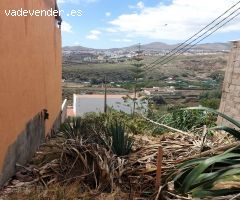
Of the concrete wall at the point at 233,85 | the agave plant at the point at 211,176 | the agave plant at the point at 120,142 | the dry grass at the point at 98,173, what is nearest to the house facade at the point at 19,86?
the dry grass at the point at 98,173

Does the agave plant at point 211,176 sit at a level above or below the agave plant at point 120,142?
above

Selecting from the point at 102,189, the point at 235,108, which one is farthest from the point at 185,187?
the point at 235,108

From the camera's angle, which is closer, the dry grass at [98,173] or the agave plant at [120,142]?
the dry grass at [98,173]

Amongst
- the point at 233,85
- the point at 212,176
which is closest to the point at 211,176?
the point at 212,176

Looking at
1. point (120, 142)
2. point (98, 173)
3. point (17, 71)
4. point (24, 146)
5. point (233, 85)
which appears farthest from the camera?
point (233, 85)

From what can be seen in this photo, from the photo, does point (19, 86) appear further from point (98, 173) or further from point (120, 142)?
point (98, 173)

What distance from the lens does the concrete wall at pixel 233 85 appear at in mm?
9711

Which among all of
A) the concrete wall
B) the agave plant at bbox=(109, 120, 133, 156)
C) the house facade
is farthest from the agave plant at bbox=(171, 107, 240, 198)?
the concrete wall

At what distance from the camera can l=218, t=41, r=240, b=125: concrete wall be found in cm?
971

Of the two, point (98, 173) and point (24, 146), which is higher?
point (98, 173)

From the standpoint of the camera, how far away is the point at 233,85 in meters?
9.94

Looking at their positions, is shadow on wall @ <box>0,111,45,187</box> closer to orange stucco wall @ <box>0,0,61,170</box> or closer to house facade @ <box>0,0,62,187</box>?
house facade @ <box>0,0,62,187</box>

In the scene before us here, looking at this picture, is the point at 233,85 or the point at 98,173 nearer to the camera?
the point at 98,173

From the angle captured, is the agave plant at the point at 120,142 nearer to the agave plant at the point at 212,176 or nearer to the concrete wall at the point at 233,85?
the agave plant at the point at 212,176
